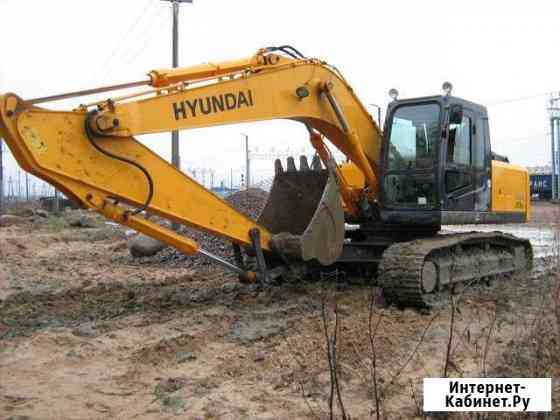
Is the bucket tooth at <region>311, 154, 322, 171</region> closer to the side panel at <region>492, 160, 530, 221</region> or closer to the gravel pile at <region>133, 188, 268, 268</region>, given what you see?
the side panel at <region>492, 160, 530, 221</region>

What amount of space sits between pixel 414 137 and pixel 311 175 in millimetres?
1393

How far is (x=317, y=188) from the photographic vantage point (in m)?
8.12

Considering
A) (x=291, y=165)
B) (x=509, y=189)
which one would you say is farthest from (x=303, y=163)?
(x=509, y=189)

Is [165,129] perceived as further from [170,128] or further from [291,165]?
[291,165]

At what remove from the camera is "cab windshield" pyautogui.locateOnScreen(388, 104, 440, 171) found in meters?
7.84

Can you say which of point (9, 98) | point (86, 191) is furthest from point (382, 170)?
point (9, 98)

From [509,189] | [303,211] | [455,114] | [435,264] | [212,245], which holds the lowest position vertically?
[212,245]

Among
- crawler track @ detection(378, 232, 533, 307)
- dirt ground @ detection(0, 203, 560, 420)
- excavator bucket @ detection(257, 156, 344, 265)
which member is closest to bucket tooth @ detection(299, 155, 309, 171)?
excavator bucket @ detection(257, 156, 344, 265)

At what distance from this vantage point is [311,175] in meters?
8.16

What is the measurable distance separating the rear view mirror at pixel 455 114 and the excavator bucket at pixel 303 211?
1680mm

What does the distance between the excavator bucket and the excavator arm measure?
0.29 feet

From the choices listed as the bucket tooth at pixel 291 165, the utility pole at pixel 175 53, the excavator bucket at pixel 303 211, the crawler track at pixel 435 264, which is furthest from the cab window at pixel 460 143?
the utility pole at pixel 175 53

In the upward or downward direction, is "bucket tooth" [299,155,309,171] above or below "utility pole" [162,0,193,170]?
below

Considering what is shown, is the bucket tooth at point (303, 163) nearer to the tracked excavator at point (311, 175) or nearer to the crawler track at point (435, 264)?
the tracked excavator at point (311, 175)
